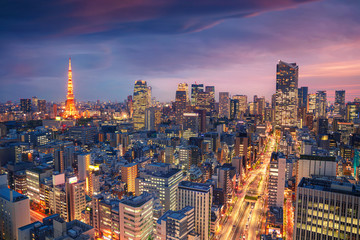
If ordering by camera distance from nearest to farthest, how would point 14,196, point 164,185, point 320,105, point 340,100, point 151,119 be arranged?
point 14,196, point 164,185, point 151,119, point 340,100, point 320,105

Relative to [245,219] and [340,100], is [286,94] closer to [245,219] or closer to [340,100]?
[340,100]

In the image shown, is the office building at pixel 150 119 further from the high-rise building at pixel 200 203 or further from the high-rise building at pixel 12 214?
the high-rise building at pixel 12 214

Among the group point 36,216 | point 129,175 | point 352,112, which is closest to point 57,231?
point 36,216

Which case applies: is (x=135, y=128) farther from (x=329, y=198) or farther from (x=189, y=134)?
(x=329, y=198)

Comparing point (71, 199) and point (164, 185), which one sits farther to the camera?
point (164, 185)

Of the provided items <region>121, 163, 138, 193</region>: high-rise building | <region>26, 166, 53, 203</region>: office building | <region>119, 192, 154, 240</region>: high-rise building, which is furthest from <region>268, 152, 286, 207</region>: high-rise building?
<region>26, 166, 53, 203</region>: office building
